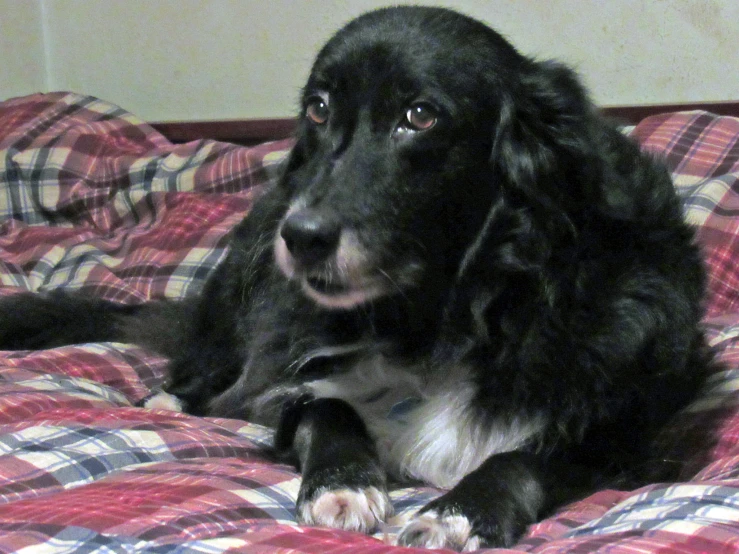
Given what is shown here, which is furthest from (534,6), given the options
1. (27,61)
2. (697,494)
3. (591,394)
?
(27,61)

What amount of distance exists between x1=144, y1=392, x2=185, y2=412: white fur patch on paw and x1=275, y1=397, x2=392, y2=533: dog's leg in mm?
487

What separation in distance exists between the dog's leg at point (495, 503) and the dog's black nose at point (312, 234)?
368 mm

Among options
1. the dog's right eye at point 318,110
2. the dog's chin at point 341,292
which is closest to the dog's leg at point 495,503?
the dog's chin at point 341,292

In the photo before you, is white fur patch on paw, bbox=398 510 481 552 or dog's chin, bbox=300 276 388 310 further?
dog's chin, bbox=300 276 388 310

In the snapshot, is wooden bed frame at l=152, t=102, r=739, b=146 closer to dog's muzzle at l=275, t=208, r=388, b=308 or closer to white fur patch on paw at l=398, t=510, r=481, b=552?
dog's muzzle at l=275, t=208, r=388, b=308

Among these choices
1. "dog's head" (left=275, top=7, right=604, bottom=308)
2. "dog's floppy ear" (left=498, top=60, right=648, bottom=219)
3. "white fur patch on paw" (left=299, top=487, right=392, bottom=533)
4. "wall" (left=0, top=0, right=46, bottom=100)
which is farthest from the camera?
"wall" (left=0, top=0, right=46, bottom=100)

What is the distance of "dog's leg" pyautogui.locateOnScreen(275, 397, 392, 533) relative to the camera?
3.66ft

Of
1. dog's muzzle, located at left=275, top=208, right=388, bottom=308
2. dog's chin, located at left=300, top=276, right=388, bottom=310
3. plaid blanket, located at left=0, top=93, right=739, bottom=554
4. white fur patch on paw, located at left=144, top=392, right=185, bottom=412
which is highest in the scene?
dog's muzzle, located at left=275, top=208, right=388, bottom=308

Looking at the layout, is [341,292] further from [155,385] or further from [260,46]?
[260,46]

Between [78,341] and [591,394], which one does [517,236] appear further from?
[78,341]

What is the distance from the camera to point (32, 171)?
3121mm

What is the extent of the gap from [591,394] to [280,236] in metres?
0.52

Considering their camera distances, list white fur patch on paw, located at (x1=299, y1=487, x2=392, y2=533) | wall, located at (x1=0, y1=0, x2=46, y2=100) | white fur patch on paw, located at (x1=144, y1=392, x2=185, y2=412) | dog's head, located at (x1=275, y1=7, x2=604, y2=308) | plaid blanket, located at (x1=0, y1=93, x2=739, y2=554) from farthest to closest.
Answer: wall, located at (x1=0, y1=0, x2=46, y2=100) → white fur patch on paw, located at (x1=144, y1=392, x2=185, y2=412) → dog's head, located at (x1=275, y1=7, x2=604, y2=308) → white fur patch on paw, located at (x1=299, y1=487, x2=392, y2=533) → plaid blanket, located at (x1=0, y1=93, x2=739, y2=554)

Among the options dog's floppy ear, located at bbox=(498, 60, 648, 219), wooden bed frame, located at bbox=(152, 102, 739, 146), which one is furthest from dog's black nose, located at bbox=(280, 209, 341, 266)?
wooden bed frame, located at bbox=(152, 102, 739, 146)
